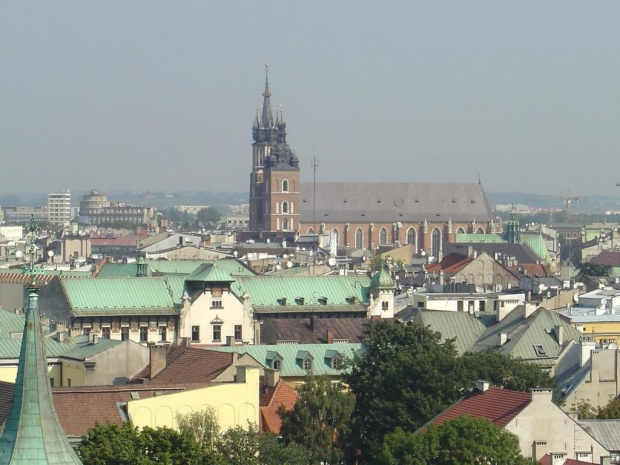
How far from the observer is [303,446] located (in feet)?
170

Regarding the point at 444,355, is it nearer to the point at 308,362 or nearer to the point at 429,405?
the point at 429,405

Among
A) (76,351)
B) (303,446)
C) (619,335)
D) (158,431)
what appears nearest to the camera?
(158,431)

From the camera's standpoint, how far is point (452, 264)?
13762 cm

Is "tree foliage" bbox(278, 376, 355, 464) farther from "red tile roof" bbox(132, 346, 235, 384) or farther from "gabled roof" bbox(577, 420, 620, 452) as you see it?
"gabled roof" bbox(577, 420, 620, 452)

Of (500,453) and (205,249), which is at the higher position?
(205,249)

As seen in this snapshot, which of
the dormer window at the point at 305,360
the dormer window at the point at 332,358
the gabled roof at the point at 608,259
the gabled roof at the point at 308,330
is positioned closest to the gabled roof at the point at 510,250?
the gabled roof at the point at 608,259

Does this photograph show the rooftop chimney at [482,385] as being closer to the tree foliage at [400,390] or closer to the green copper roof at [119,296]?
the tree foliage at [400,390]

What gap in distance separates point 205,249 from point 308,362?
74696mm

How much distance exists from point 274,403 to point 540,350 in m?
17.5

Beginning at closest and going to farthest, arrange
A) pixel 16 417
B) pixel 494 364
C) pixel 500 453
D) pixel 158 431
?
pixel 16 417
pixel 158 431
pixel 500 453
pixel 494 364

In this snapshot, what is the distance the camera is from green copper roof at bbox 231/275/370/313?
90062mm

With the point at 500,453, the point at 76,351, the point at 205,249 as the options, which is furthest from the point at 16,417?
the point at 205,249

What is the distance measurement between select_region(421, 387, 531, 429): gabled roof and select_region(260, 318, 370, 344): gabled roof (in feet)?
89.3

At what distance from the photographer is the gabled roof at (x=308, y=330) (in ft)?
262
